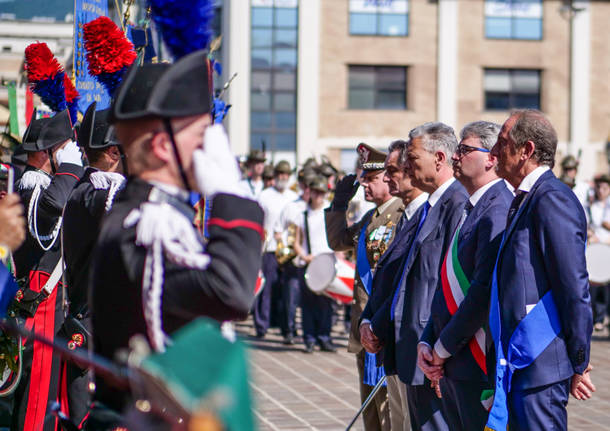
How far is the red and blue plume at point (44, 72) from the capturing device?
5.69 metres

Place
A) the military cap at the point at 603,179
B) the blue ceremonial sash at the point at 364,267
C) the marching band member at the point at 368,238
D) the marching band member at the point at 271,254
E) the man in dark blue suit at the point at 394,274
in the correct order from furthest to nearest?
the military cap at the point at 603,179
the marching band member at the point at 271,254
the blue ceremonial sash at the point at 364,267
the marching band member at the point at 368,238
the man in dark blue suit at the point at 394,274

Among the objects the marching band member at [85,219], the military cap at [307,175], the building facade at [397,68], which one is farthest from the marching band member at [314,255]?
the building facade at [397,68]

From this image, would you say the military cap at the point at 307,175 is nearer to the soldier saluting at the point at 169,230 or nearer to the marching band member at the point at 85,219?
the marching band member at the point at 85,219

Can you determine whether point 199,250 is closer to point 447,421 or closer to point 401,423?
point 447,421

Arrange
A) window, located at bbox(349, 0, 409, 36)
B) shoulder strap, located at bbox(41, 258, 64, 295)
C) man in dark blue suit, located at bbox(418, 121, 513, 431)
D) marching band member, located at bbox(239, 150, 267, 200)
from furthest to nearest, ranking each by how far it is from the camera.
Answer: window, located at bbox(349, 0, 409, 36) < marching band member, located at bbox(239, 150, 267, 200) < shoulder strap, located at bbox(41, 258, 64, 295) < man in dark blue suit, located at bbox(418, 121, 513, 431)

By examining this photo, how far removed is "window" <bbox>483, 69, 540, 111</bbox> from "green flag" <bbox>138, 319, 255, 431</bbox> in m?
35.0

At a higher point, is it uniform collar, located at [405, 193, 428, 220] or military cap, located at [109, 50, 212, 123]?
military cap, located at [109, 50, 212, 123]

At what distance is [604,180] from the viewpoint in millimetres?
14562

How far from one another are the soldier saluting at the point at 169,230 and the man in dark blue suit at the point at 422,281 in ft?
8.40

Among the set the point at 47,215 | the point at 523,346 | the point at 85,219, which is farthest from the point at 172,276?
the point at 47,215

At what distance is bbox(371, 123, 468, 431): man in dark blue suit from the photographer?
503 centimetres

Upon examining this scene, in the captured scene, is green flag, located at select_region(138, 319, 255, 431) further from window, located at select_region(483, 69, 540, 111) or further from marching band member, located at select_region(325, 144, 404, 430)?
window, located at select_region(483, 69, 540, 111)

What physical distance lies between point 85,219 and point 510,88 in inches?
1289

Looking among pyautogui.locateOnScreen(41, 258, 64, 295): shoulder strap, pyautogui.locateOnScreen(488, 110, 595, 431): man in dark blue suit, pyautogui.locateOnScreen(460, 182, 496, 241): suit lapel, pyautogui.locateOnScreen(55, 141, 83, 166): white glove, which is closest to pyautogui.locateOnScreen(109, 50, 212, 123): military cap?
pyautogui.locateOnScreen(488, 110, 595, 431): man in dark blue suit
